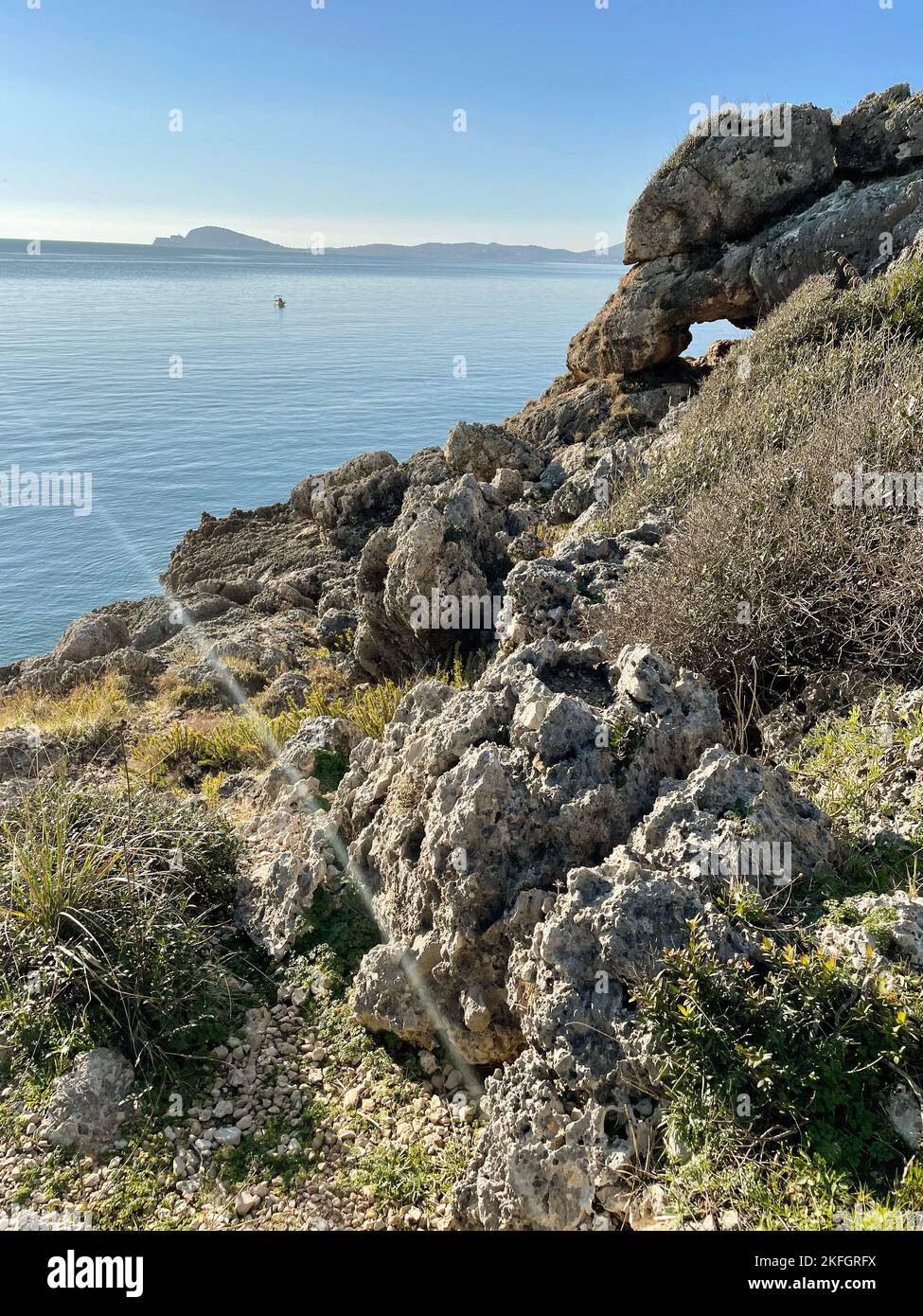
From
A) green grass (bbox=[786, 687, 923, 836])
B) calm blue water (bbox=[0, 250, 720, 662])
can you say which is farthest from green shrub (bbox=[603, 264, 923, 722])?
calm blue water (bbox=[0, 250, 720, 662])

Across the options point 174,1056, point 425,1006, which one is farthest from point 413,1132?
point 174,1056

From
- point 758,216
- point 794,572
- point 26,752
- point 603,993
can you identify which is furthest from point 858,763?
point 758,216

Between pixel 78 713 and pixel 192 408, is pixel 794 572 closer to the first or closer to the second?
pixel 78 713

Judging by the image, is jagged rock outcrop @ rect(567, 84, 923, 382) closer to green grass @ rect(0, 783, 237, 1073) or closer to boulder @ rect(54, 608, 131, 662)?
boulder @ rect(54, 608, 131, 662)

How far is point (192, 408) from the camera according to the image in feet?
146

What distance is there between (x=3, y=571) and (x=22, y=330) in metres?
64.1

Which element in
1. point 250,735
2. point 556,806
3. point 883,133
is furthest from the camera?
point 883,133

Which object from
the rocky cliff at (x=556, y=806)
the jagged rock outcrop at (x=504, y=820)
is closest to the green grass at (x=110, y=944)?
the rocky cliff at (x=556, y=806)

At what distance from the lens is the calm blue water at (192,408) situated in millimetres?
26125

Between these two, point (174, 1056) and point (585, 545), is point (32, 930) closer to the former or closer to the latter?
point (174, 1056)

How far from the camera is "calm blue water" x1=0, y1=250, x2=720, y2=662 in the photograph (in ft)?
85.7

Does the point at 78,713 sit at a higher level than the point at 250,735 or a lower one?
lower

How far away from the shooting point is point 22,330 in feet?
248

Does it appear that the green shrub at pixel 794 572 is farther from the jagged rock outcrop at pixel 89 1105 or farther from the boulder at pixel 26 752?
the boulder at pixel 26 752
